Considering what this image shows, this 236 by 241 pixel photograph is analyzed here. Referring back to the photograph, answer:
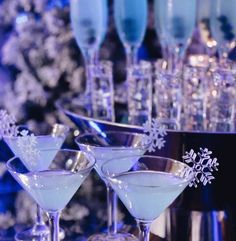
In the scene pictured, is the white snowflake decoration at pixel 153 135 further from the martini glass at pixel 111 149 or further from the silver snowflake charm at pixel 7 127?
the silver snowflake charm at pixel 7 127

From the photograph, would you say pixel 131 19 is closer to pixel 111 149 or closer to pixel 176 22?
pixel 176 22

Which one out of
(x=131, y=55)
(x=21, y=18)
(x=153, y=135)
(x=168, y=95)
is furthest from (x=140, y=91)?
(x=21, y=18)

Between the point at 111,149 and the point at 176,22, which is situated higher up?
the point at 176,22

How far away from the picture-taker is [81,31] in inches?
55.4

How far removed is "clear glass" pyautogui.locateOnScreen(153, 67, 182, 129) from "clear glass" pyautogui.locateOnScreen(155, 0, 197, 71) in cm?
13

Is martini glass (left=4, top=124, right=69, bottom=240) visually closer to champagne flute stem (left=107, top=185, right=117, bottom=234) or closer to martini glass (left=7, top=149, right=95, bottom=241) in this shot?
martini glass (left=7, top=149, right=95, bottom=241)

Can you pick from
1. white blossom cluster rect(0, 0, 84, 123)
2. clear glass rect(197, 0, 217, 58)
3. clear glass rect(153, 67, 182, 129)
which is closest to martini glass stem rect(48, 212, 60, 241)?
clear glass rect(153, 67, 182, 129)

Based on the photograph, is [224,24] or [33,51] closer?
[224,24]

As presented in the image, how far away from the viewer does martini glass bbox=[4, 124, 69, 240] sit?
967 millimetres

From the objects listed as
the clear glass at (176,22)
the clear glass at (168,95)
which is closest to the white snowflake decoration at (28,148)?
the clear glass at (168,95)

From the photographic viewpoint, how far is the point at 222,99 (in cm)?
123

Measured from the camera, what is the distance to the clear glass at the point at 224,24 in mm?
1356

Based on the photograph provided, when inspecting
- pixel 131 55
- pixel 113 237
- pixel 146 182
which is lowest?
pixel 113 237

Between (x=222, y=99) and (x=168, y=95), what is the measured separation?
0.39 feet
